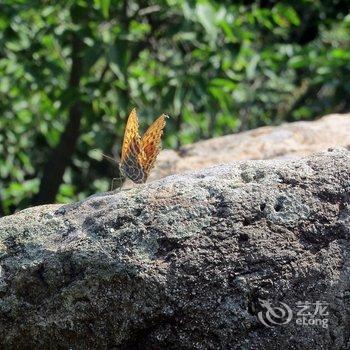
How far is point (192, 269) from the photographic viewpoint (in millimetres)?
3477

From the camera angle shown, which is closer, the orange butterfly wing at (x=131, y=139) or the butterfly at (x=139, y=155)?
the orange butterfly wing at (x=131, y=139)

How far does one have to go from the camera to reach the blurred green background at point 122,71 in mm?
6609

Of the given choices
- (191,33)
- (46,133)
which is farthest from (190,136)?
(191,33)

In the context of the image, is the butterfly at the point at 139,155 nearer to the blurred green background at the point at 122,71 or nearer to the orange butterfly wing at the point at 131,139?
the orange butterfly wing at the point at 131,139

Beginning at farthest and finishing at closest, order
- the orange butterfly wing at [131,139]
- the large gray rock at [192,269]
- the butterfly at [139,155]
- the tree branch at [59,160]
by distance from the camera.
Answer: the tree branch at [59,160] → the butterfly at [139,155] → the orange butterfly wing at [131,139] → the large gray rock at [192,269]

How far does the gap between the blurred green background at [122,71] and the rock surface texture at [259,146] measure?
27.7 inches

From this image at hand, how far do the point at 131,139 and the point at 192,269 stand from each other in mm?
1054

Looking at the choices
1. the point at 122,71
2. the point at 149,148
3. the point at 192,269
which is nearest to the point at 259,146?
the point at 122,71

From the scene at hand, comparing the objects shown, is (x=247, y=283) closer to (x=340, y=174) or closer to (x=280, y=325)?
(x=280, y=325)

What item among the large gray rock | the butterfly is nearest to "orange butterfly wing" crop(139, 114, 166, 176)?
the butterfly

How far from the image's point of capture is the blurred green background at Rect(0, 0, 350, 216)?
6.61 metres

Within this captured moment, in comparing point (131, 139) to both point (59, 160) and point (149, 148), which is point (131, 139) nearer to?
point (149, 148)

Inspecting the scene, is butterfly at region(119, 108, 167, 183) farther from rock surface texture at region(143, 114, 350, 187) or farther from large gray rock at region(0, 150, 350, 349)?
rock surface texture at region(143, 114, 350, 187)

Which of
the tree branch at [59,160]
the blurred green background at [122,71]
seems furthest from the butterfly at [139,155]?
the tree branch at [59,160]
